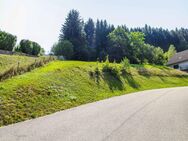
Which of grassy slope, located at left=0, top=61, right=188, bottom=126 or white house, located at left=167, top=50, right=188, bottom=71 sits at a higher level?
white house, located at left=167, top=50, right=188, bottom=71

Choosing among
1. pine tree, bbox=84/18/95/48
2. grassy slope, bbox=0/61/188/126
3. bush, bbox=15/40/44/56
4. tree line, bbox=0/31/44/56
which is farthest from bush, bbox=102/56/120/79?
pine tree, bbox=84/18/95/48

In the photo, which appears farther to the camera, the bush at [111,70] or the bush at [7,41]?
the bush at [7,41]

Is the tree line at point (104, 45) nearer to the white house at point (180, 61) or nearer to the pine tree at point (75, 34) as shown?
the pine tree at point (75, 34)

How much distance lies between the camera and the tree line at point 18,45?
162 feet

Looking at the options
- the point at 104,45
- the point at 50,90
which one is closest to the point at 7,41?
the point at 50,90

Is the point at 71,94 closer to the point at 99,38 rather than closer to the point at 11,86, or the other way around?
the point at 11,86

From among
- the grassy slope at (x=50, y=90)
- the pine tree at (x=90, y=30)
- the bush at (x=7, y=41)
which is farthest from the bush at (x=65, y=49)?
the grassy slope at (x=50, y=90)

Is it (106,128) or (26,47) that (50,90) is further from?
(26,47)

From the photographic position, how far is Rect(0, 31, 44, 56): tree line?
49469 mm

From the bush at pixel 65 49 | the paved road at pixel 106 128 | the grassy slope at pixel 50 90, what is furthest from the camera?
the bush at pixel 65 49

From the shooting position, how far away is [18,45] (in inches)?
2172

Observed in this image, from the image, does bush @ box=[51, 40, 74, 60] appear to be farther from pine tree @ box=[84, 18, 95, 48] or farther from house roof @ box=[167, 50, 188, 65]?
house roof @ box=[167, 50, 188, 65]

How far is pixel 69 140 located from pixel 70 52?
62.5 m

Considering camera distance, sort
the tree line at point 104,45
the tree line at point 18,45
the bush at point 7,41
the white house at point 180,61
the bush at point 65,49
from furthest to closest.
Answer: the white house at point 180,61, the tree line at point 104,45, the bush at point 65,49, the tree line at point 18,45, the bush at point 7,41
